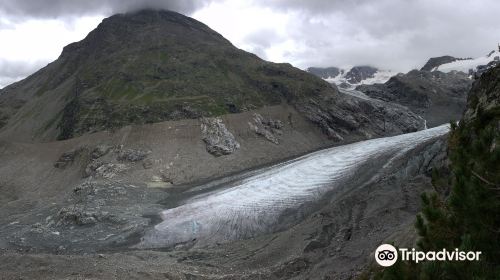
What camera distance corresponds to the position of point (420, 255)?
14.4m

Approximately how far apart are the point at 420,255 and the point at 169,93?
136 meters

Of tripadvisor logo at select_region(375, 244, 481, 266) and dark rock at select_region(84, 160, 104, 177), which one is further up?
dark rock at select_region(84, 160, 104, 177)

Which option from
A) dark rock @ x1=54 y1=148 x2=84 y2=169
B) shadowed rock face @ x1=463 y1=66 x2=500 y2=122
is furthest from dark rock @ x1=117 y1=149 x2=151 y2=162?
shadowed rock face @ x1=463 y1=66 x2=500 y2=122

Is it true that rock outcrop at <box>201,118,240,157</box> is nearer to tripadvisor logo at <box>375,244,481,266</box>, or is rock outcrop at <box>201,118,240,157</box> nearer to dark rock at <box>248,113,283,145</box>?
dark rock at <box>248,113,283,145</box>

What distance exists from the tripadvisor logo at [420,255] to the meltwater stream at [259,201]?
1519 inches

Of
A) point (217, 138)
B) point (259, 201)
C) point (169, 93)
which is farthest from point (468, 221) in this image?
point (169, 93)

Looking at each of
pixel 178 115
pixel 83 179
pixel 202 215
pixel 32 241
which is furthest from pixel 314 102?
pixel 32 241

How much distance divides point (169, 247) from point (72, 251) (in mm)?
11316

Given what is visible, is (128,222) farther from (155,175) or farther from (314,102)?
(314,102)

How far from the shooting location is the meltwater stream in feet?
181

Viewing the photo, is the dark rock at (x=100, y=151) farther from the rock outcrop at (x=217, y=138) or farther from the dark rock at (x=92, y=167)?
the rock outcrop at (x=217, y=138)

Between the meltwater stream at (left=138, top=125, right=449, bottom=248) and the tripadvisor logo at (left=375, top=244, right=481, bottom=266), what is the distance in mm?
38583

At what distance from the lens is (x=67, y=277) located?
1287 inches

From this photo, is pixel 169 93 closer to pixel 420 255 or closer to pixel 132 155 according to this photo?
pixel 132 155
